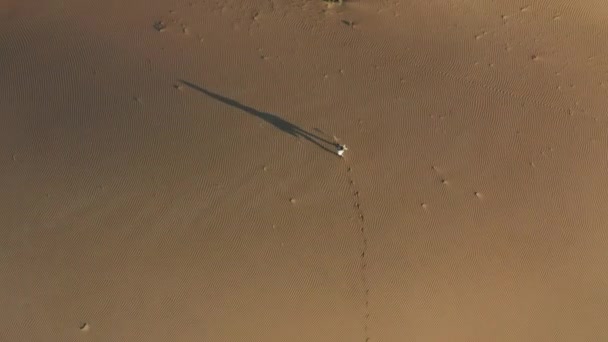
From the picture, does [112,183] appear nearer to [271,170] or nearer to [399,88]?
[271,170]

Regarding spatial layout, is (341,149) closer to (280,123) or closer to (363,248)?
(280,123)

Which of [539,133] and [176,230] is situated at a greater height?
[539,133]

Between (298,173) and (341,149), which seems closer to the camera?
(298,173)

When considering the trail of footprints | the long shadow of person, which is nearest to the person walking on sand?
the long shadow of person

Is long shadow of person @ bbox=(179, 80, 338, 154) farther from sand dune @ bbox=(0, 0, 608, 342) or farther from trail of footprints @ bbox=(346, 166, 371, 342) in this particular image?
trail of footprints @ bbox=(346, 166, 371, 342)

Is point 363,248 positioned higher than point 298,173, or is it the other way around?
point 298,173

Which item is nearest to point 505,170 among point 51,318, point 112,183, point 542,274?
point 542,274

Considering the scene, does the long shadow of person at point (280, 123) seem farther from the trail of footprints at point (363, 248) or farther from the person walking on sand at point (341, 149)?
the trail of footprints at point (363, 248)

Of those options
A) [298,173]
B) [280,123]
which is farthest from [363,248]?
[280,123]
